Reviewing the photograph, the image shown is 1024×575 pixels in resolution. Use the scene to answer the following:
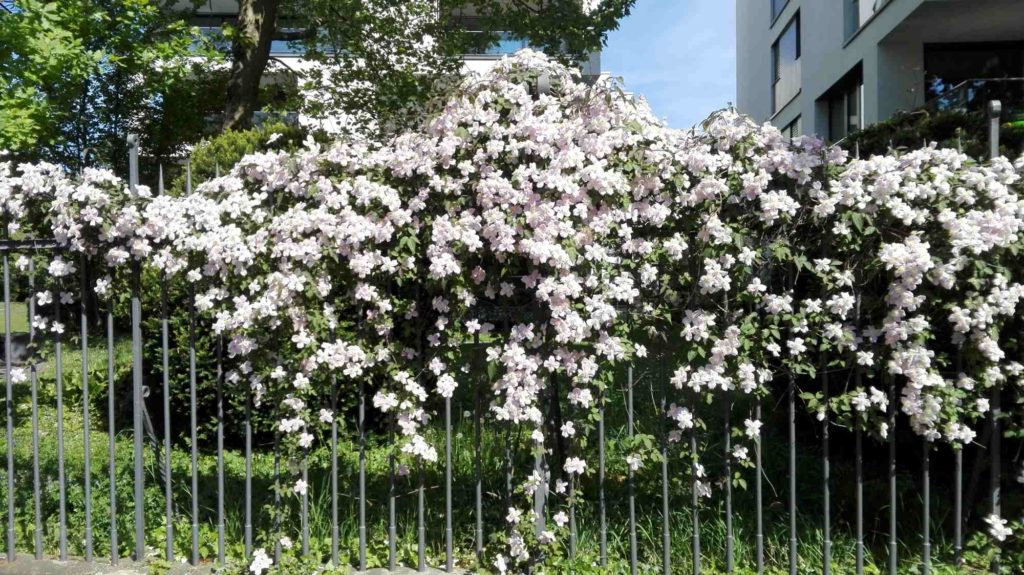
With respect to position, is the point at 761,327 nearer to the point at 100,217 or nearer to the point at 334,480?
the point at 334,480

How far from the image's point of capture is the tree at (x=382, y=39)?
9.58 meters

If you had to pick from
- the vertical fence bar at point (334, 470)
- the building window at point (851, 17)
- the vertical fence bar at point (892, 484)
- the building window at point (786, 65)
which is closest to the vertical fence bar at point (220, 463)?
the vertical fence bar at point (334, 470)

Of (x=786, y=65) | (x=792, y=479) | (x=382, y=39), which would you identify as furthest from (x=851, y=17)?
(x=792, y=479)

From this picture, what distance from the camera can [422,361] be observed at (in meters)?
3.25

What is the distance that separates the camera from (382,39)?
12289 mm

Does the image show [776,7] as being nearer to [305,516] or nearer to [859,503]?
[859,503]

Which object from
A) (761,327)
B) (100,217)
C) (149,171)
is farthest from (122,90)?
(761,327)

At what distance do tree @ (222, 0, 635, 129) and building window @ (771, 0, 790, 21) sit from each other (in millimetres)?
8161

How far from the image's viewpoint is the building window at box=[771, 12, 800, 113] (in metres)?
16.5

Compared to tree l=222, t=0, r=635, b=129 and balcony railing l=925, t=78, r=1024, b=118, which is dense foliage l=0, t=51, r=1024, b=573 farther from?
tree l=222, t=0, r=635, b=129

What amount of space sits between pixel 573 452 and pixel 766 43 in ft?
61.5

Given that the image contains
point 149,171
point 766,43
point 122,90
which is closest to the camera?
point 122,90

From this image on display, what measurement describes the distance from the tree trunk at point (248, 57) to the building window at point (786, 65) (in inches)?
463

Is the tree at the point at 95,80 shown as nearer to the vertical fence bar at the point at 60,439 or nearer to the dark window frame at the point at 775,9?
the vertical fence bar at the point at 60,439
